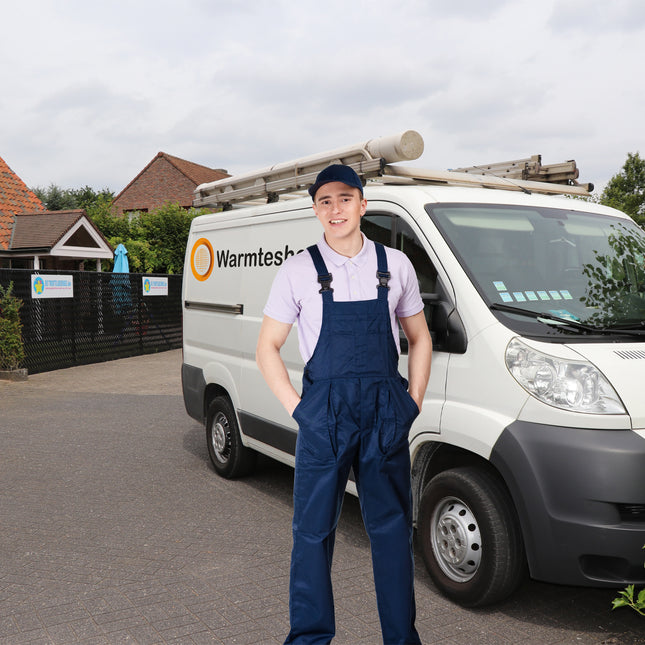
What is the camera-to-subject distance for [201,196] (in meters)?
6.80

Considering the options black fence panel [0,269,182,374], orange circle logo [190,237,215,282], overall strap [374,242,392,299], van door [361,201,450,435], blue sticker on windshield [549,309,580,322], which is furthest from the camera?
black fence panel [0,269,182,374]

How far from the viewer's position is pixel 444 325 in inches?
147

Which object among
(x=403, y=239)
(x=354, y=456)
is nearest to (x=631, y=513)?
(x=354, y=456)

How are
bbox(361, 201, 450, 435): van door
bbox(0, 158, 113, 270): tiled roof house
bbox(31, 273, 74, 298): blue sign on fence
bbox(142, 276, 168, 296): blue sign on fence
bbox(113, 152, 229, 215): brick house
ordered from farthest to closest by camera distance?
bbox(113, 152, 229, 215): brick house
bbox(0, 158, 113, 270): tiled roof house
bbox(142, 276, 168, 296): blue sign on fence
bbox(31, 273, 74, 298): blue sign on fence
bbox(361, 201, 450, 435): van door

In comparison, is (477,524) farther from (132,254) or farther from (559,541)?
(132,254)

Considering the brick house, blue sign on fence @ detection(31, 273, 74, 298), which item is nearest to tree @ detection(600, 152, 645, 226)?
the brick house

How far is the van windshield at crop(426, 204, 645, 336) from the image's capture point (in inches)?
144

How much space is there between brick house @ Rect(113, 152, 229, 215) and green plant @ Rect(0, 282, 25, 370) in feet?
106

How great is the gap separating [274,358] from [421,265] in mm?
1322

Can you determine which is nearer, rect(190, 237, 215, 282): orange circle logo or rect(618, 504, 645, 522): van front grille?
rect(618, 504, 645, 522): van front grille

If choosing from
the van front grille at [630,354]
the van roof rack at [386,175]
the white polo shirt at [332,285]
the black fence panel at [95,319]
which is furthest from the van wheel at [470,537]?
the black fence panel at [95,319]

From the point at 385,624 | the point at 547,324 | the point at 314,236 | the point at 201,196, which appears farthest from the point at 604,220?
the point at 201,196

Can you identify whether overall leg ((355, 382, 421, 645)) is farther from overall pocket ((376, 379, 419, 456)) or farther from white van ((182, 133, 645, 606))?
white van ((182, 133, 645, 606))

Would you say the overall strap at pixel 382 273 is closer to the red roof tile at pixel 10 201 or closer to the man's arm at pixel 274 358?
the man's arm at pixel 274 358
